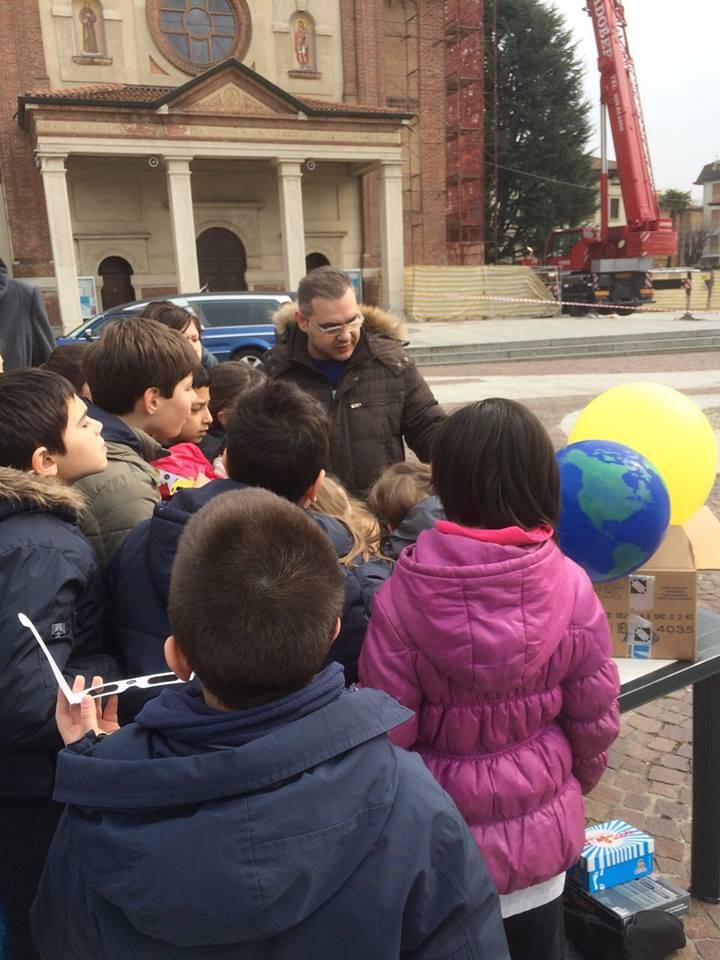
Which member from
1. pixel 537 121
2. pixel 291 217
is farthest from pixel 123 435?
pixel 537 121

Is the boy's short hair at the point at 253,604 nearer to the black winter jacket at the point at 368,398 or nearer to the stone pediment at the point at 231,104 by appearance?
the black winter jacket at the point at 368,398

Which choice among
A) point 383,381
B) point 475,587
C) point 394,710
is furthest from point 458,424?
point 383,381

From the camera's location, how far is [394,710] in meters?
1.14

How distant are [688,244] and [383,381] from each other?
6639cm

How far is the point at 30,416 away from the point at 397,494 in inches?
42.3

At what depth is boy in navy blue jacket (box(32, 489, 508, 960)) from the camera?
3.40 feet

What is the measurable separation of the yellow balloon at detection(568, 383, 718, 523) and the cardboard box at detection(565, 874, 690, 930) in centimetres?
121

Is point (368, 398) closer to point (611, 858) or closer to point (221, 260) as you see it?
point (611, 858)

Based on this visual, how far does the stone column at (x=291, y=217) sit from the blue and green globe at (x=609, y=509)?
71.5 feet

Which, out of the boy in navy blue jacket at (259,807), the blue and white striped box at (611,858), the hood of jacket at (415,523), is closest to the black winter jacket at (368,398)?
the hood of jacket at (415,523)

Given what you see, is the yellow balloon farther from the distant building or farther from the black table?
the distant building

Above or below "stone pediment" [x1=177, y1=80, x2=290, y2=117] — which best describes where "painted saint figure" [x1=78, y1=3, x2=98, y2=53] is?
above

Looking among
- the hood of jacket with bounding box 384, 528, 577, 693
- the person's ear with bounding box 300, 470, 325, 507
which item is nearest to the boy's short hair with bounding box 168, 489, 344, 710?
the hood of jacket with bounding box 384, 528, 577, 693

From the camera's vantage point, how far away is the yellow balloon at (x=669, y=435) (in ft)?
8.16
